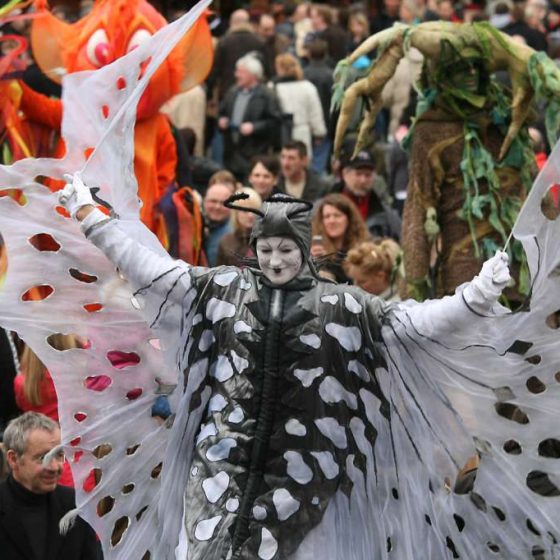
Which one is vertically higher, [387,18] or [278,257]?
[278,257]

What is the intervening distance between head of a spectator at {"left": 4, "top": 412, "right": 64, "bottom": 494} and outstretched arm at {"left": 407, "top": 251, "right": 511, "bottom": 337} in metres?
1.81

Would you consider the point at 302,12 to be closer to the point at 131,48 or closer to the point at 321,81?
the point at 321,81

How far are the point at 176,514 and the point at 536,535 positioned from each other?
4.45 feet

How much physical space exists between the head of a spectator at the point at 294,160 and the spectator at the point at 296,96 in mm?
2128

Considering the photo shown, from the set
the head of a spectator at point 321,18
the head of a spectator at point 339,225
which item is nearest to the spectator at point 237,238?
the head of a spectator at point 339,225

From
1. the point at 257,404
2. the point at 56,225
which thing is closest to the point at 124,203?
the point at 56,225

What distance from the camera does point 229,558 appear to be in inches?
252

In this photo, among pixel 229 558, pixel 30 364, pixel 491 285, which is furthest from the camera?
pixel 30 364

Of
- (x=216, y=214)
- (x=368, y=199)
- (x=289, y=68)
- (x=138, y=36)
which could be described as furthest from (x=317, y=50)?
(x=138, y=36)

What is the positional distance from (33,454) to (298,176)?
5306mm

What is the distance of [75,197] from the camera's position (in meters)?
6.72

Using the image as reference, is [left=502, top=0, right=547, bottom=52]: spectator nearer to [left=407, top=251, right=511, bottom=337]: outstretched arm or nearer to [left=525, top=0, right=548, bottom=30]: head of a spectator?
[left=525, top=0, right=548, bottom=30]: head of a spectator

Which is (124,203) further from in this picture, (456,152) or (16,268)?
(456,152)

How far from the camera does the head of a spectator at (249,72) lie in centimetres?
1427
